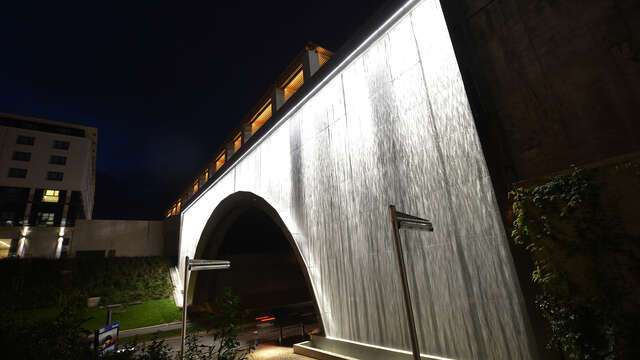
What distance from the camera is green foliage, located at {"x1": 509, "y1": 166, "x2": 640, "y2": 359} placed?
288 centimetres

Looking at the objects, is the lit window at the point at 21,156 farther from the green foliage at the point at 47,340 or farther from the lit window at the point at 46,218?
the green foliage at the point at 47,340

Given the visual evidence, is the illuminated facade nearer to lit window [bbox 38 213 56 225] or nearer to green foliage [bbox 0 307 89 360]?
green foliage [bbox 0 307 89 360]

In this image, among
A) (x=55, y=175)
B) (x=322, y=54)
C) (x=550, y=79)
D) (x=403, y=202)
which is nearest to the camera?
(x=550, y=79)

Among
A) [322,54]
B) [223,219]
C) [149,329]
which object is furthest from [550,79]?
[149,329]

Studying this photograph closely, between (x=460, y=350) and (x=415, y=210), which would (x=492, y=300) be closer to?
(x=460, y=350)

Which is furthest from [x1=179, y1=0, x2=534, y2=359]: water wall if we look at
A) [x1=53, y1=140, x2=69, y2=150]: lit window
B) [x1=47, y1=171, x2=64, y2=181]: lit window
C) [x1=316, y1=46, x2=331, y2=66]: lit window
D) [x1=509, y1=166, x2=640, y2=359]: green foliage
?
[x1=53, y1=140, x2=69, y2=150]: lit window

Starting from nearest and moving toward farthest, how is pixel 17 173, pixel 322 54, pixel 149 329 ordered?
1. pixel 322 54
2. pixel 149 329
3. pixel 17 173

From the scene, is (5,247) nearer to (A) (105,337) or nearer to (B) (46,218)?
(B) (46,218)

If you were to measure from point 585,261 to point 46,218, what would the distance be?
155 ft

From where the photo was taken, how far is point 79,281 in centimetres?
2103

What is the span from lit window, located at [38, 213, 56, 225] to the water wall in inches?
1580

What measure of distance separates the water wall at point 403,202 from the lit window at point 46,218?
40.1 m

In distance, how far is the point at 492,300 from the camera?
13.9 ft

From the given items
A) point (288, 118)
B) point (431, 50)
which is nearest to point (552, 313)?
point (431, 50)
